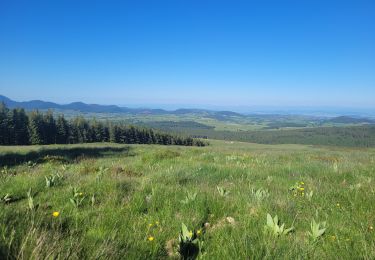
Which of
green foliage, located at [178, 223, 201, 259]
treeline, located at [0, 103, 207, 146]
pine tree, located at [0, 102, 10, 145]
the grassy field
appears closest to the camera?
the grassy field

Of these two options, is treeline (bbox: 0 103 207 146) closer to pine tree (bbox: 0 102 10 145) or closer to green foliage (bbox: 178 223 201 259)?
pine tree (bbox: 0 102 10 145)

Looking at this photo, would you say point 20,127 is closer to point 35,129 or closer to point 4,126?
point 35,129

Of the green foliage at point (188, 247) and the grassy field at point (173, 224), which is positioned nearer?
the grassy field at point (173, 224)

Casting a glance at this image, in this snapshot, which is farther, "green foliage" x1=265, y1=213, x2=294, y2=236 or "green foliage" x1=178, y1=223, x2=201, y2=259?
"green foliage" x1=265, y1=213, x2=294, y2=236

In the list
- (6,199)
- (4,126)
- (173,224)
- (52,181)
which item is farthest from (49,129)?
(173,224)

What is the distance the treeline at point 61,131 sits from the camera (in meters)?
77.6

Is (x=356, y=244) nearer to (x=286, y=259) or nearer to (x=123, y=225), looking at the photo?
(x=286, y=259)

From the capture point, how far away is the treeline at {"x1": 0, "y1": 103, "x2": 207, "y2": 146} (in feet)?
254

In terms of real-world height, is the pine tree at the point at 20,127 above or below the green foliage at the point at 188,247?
below

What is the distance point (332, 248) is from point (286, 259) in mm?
723

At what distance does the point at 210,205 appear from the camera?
432cm

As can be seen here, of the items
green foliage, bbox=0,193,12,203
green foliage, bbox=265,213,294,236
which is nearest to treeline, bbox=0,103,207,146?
green foliage, bbox=0,193,12,203

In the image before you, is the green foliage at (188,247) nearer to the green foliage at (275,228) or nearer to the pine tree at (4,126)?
the green foliage at (275,228)

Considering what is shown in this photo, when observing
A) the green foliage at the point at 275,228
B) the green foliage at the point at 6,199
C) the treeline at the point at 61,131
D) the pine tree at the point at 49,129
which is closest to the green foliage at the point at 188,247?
the green foliage at the point at 275,228
